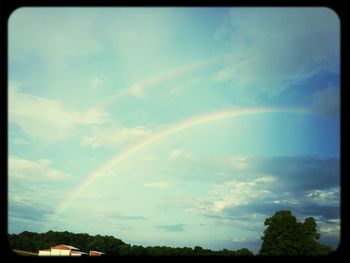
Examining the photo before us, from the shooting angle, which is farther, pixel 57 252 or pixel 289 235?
pixel 289 235

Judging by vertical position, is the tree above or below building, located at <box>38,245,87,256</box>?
below

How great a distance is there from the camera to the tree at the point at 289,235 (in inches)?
964

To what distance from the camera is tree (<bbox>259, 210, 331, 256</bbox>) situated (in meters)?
24.5

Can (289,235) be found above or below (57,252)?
below

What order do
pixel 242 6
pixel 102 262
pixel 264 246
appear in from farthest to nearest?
pixel 264 246 < pixel 242 6 < pixel 102 262

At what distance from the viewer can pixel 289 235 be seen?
2512 centimetres

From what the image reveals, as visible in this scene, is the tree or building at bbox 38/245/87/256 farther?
the tree

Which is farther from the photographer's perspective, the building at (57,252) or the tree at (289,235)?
the tree at (289,235)

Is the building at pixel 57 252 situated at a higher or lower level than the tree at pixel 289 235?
higher
